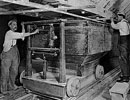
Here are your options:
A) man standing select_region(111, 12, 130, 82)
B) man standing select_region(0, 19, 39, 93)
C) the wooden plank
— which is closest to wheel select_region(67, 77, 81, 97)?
the wooden plank

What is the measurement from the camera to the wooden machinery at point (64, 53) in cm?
387

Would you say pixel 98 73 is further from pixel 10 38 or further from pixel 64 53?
pixel 10 38

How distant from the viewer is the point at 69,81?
3.95m

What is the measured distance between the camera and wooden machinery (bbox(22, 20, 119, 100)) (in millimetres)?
3871

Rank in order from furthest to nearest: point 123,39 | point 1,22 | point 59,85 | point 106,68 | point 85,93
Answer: point 106,68 < point 1,22 < point 123,39 < point 85,93 < point 59,85

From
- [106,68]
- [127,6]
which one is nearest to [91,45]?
[127,6]

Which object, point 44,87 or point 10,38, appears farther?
point 10,38

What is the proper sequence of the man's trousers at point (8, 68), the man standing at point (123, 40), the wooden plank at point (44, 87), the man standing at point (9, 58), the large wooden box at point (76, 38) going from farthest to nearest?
the man standing at point (123, 40) → the man's trousers at point (8, 68) → the man standing at point (9, 58) → the large wooden box at point (76, 38) → the wooden plank at point (44, 87)

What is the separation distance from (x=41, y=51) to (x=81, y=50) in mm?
1122

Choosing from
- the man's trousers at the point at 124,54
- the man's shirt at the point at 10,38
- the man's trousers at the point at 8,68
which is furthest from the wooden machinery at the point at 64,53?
the man's trousers at the point at 124,54

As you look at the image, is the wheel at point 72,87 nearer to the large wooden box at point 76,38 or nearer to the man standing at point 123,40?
the large wooden box at point 76,38

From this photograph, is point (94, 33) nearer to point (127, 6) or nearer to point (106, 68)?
point (127, 6)

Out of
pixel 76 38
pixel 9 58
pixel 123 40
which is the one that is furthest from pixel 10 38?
pixel 123 40

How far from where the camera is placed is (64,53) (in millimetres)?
3875
